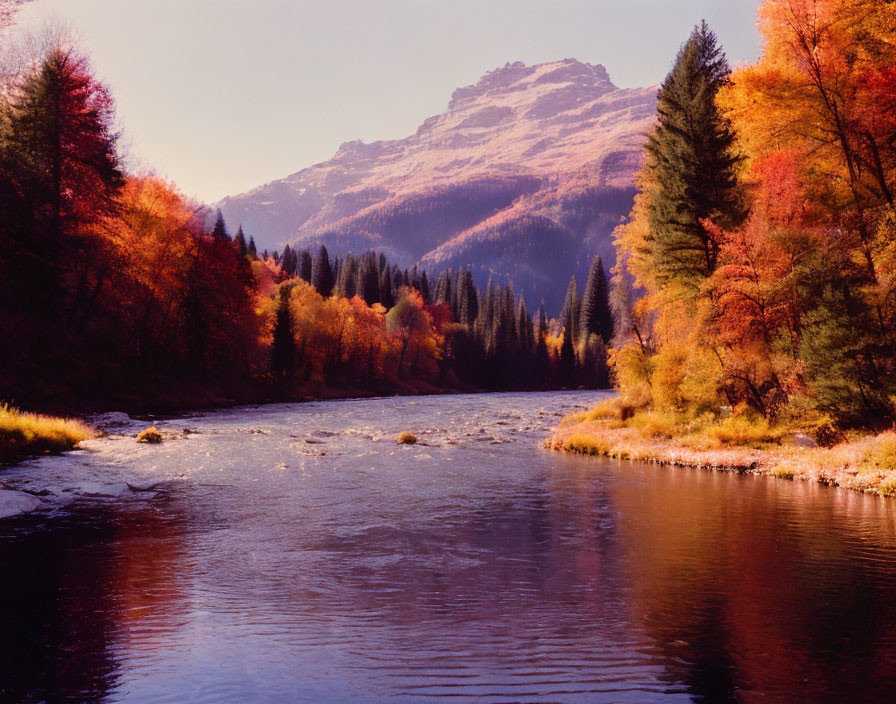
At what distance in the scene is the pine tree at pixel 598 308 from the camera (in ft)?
411

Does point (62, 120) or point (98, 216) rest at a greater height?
point (62, 120)

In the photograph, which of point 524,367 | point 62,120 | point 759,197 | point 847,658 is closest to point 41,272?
point 62,120

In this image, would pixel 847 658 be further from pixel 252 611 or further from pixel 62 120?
pixel 62 120

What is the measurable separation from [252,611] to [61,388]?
110ft

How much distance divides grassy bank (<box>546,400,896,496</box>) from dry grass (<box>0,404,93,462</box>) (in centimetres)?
2009

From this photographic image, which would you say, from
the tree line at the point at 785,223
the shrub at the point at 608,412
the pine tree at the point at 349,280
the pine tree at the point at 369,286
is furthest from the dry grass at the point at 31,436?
the pine tree at the point at 369,286

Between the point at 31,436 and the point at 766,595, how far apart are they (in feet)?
69.5

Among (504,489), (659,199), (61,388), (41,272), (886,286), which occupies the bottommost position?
(504,489)

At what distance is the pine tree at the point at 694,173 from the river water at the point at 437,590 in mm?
14058

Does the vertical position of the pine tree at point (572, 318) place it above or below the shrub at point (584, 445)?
above

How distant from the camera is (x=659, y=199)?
102ft

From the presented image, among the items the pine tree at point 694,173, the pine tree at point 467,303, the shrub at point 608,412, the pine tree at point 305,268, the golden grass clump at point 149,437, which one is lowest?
the golden grass clump at point 149,437

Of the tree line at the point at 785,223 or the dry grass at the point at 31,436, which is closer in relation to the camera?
the dry grass at the point at 31,436

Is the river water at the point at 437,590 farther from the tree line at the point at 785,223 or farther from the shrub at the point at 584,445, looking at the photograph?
the shrub at the point at 584,445
